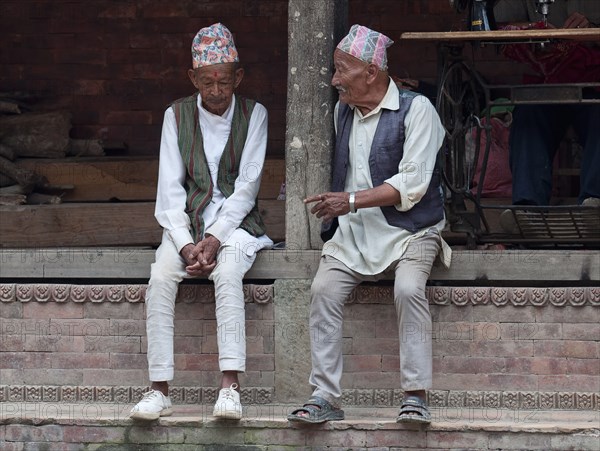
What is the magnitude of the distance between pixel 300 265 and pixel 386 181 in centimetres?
71

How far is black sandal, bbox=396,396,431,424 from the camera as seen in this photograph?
21.7 ft

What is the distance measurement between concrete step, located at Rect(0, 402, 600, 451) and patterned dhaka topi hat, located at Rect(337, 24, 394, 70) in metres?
1.69

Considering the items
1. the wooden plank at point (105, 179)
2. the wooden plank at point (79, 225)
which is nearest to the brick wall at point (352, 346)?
the wooden plank at point (79, 225)

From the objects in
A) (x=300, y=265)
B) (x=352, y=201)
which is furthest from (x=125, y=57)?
(x=352, y=201)

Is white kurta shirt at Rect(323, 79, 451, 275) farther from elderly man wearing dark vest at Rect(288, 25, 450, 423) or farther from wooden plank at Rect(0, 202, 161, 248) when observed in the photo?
wooden plank at Rect(0, 202, 161, 248)

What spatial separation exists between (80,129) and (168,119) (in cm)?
230

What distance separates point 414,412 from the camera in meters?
6.63

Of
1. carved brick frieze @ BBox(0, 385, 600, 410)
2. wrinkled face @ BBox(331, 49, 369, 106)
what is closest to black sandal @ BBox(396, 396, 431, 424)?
carved brick frieze @ BBox(0, 385, 600, 410)

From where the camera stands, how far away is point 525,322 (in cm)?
704

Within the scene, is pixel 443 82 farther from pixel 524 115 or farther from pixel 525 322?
pixel 525 322

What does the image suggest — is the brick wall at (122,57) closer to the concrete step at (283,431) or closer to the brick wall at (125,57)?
the brick wall at (125,57)

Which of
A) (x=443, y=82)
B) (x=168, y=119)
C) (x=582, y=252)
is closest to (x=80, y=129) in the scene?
(x=168, y=119)

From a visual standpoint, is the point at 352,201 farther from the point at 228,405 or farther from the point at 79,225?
the point at 79,225

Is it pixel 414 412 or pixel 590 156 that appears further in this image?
pixel 590 156
